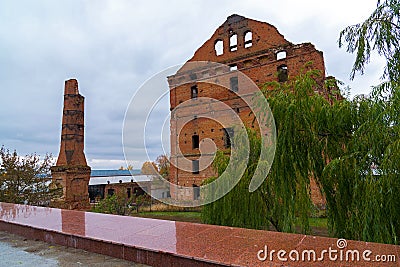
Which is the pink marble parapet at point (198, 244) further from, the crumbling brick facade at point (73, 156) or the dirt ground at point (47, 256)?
the crumbling brick facade at point (73, 156)

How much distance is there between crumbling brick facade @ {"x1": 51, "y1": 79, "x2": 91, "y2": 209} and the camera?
17.5 metres

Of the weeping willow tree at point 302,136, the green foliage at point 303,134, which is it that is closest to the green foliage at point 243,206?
the weeping willow tree at point 302,136

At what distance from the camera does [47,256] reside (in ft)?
10.1

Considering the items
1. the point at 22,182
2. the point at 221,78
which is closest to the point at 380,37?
the point at 22,182

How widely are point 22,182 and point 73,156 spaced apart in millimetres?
5259

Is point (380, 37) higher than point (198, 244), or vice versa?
point (380, 37)

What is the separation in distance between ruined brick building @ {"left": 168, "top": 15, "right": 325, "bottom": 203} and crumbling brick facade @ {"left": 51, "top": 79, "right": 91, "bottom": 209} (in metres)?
6.67

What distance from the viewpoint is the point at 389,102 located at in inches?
156

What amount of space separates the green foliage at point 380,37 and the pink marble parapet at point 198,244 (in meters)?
2.80

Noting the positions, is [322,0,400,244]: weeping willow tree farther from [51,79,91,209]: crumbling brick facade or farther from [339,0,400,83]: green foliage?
[51,79,91,209]: crumbling brick facade

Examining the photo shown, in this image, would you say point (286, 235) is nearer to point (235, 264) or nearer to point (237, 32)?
point (235, 264)

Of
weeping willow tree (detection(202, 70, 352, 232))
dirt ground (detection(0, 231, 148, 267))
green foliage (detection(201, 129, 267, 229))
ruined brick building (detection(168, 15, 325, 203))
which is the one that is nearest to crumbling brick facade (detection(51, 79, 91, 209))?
ruined brick building (detection(168, 15, 325, 203))

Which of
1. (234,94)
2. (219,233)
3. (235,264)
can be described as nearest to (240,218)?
(219,233)

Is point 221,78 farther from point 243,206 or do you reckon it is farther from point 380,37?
point 380,37
